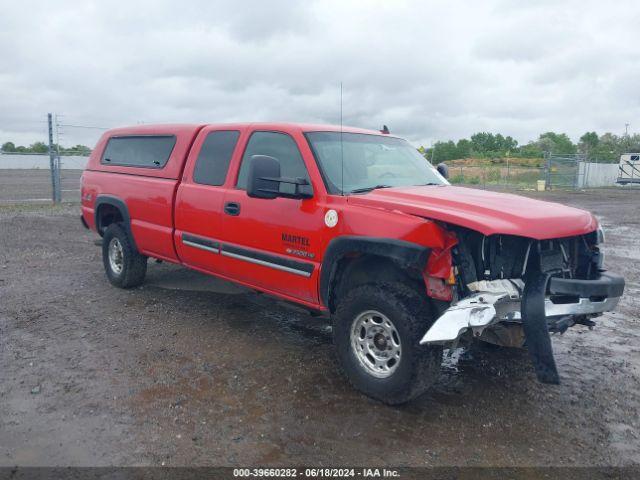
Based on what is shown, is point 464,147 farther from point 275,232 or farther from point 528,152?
point 275,232

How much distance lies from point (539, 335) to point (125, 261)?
5010 mm

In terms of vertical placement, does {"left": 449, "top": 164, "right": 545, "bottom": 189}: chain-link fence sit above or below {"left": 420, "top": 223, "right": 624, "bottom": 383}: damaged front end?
above

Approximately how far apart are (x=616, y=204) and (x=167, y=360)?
2104cm

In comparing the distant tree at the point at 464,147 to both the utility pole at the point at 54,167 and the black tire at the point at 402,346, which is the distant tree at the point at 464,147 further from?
the black tire at the point at 402,346

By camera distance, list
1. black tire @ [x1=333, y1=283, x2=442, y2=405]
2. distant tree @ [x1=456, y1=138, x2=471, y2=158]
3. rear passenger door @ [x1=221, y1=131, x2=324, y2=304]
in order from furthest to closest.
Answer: distant tree @ [x1=456, y1=138, x2=471, y2=158], rear passenger door @ [x1=221, y1=131, x2=324, y2=304], black tire @ [x1=333, y1=283, x2=442, y2=405]

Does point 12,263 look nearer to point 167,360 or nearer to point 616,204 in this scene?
point 167,360

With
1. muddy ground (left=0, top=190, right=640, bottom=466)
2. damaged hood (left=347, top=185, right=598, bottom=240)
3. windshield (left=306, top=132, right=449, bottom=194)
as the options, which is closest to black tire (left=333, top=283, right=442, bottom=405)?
muddy ground (left=0, top=190, right=640, bottom=466)

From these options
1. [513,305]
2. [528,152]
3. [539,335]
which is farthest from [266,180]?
[528,152]

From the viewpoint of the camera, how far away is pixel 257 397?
4000mm

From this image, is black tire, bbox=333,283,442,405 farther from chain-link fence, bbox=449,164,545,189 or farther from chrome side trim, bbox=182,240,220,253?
chain-link fence, bbox=449,164,545,189

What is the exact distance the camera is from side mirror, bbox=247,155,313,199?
429 cm

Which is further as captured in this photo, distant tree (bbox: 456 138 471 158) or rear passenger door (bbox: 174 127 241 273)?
distant tree (bbox: 456 138 471 158)

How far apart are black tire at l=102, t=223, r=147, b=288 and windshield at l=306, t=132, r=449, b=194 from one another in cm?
308

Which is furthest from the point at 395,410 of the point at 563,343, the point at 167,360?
the point at 563,343
